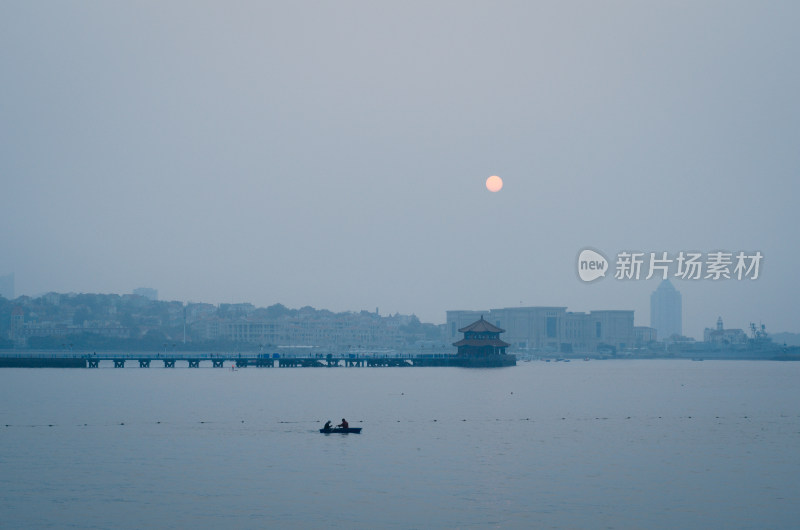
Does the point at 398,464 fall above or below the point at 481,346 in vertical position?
below

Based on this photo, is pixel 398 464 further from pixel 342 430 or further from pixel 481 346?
pixel 481 346

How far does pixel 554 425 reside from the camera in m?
72.9

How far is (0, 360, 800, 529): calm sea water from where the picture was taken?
3959cm

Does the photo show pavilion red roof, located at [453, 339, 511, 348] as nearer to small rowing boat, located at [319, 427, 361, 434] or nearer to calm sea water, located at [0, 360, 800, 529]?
calm sea water, located at [0, 360, 800, 529]

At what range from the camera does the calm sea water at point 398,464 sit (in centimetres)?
3959

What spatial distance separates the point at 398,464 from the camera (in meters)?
52.0

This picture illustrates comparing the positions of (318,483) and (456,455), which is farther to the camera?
(456,455)

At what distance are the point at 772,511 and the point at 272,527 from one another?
20.5m

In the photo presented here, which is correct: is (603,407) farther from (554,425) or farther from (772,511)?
(772,511)

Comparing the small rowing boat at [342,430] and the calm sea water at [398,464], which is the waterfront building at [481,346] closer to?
the calm sea water at [398,464]

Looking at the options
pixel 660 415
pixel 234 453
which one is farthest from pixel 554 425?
pixel 234 453

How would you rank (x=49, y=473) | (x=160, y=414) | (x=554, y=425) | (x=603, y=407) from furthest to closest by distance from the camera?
1. (x=603, y=407)
2. (x=160, y=414)
3. (x=554, y=425)
4. (x=49, y=473)

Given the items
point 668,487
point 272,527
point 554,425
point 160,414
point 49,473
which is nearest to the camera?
point 272,527

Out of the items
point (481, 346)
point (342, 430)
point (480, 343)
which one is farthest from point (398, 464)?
point (481, 346)
